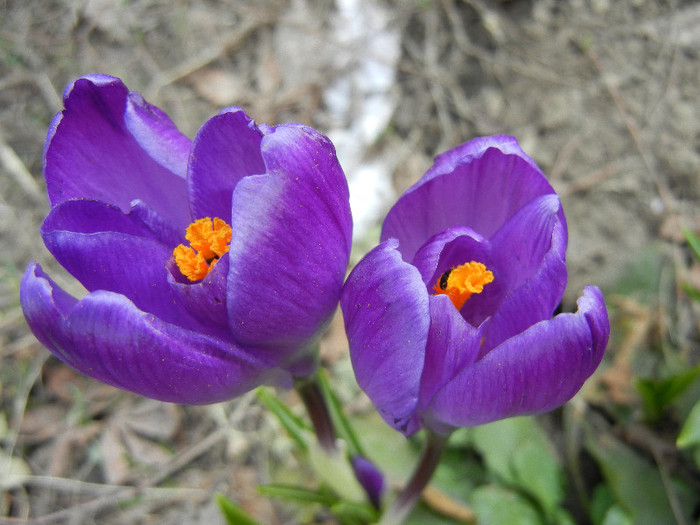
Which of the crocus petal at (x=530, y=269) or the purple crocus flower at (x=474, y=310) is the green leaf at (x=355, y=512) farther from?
the crocus petal at (x=530, y=269)

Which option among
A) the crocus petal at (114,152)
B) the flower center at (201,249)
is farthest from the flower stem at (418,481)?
the crocus petal at (114,152)

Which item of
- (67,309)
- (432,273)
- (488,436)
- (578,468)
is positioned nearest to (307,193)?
(432,273)

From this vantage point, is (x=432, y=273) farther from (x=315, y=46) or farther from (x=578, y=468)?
(x=315, y=46)

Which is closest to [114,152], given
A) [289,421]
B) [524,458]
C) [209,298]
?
[209,298]

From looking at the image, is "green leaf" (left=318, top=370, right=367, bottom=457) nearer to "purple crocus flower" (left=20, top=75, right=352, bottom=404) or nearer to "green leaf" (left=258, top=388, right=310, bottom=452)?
"green leaf" (left=258, top=388, right=310, bottom=452)

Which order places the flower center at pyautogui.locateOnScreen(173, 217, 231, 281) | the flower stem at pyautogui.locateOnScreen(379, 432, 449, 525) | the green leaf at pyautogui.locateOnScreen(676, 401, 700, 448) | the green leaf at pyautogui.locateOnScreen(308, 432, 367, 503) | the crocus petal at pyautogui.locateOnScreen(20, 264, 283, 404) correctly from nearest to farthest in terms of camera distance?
the crocus petal at pyautogui.locateOnScreen(20, 264, 283, 404), the flower center at pyautogui.locateOnScreen(173, 217, 231, 281), the flower stem at pyautogui.locateOnScreen(379, 432, 449, 525), the green leaf at pyautogui.locateOnScreen(676, 401, 700, 448), the green leaf at pyautogui.locateOnScreen(308, 432, 367, 503)

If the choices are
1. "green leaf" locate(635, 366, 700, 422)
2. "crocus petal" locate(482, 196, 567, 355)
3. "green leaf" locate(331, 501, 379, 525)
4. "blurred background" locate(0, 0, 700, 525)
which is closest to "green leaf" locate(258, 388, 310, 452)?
"green leaf" locate(331, 501, 379, 525)
